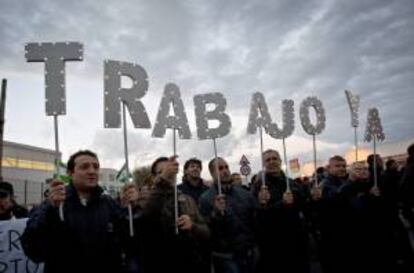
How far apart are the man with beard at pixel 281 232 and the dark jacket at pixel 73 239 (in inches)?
118

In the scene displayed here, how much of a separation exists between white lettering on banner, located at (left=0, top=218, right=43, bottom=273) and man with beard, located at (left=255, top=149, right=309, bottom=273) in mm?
3156

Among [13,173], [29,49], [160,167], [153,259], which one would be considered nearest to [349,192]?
[160,167]

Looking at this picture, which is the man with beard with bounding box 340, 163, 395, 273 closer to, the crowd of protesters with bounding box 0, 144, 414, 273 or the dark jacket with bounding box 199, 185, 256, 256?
the crowd of protesters with bounding box 0, 144, 414, 273

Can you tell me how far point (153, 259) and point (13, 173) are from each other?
189 feet

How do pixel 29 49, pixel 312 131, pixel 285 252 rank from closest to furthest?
pixel 29 49 → pixel 285 252 → pixel 312 131

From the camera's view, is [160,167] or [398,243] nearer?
[160,167]

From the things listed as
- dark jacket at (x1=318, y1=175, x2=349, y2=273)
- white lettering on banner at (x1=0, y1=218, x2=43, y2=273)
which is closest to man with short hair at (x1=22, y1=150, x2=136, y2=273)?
white lettering on banner at (x1=0, y1=218, x2=43, y2=273)

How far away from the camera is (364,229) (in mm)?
8039

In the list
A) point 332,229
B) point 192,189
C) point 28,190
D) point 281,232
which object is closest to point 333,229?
point 332,229

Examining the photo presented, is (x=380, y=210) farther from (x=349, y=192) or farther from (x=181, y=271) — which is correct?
(x=181, y=271)

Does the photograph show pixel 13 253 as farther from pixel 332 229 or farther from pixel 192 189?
pixel 332 229

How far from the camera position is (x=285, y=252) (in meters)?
7.59

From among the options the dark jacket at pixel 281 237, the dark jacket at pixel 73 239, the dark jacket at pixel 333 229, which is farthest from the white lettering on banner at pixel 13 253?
the dark jacket at pixel 333 229

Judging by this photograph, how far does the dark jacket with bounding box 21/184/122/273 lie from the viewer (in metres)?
4.80
